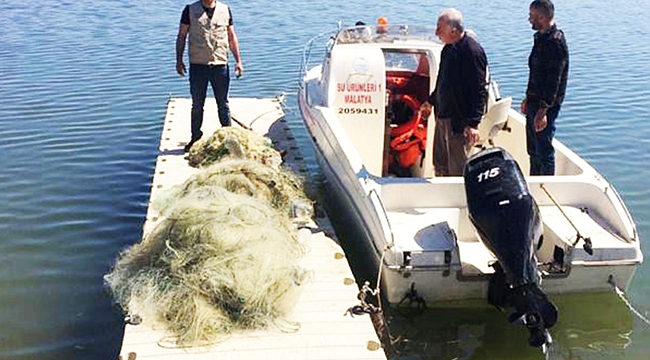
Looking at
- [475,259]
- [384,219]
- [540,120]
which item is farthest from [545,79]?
[384,219]

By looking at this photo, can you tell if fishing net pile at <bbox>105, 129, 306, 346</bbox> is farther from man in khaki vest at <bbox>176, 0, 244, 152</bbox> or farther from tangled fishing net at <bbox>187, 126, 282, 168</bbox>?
man in khaki vest at <bbox>176, 0, 244, 152</bbox>

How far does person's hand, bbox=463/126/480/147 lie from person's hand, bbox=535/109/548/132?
0.44m

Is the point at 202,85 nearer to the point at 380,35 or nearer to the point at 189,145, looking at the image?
the point at 189,145

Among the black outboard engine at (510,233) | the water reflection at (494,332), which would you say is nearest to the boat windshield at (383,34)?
the black outboard engine at (510,233)

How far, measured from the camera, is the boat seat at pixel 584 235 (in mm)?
4266

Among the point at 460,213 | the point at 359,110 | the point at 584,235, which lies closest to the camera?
the point at 584,235

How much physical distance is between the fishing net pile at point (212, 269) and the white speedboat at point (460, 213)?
25.1 inches

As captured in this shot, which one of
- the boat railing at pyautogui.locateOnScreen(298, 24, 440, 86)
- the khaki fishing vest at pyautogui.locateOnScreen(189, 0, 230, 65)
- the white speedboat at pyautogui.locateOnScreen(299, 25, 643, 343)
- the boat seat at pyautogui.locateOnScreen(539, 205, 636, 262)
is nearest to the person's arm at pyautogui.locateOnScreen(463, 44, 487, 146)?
the white speedboat at pyautogui.locateOnScreen(299, 25, 643, 343)

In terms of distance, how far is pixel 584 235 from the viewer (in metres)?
4.38

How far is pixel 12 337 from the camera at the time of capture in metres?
4.59

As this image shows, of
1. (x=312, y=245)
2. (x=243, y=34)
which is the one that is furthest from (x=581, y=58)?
(x=312, y=245)

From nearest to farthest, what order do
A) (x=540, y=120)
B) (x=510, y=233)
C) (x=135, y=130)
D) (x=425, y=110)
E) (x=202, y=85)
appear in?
(x=510, y=233) → (x=540, y=120) → (x=425, y=110) → (x=202, y=85) → (x=135, y=130)

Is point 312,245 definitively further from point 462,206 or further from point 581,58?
point 581,58

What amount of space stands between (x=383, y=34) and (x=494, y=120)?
1520 millimetres
